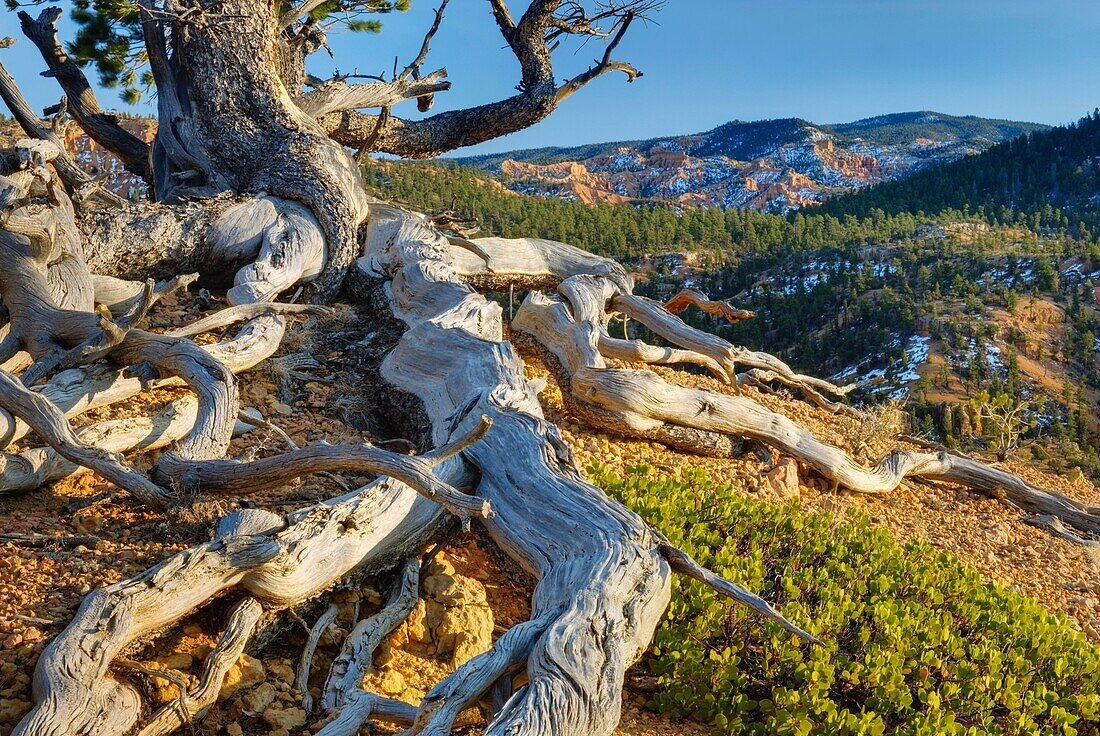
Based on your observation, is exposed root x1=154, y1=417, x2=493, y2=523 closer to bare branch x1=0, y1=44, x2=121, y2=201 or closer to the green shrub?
the green shrub

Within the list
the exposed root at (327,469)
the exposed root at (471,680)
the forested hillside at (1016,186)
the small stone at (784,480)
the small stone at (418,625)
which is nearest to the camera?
the exposed root at (471,680)

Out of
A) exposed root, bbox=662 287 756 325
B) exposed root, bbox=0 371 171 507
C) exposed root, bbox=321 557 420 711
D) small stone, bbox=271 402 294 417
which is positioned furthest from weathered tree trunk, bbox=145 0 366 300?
exposed root, bbox=321 557 420 711

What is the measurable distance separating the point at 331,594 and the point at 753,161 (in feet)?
574

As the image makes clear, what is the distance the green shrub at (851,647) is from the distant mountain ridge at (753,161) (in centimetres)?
12235

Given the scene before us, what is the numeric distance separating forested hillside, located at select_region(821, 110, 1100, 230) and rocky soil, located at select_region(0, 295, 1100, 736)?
80451mm

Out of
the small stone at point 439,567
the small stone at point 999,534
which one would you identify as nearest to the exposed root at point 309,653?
the small stone at point 439,567

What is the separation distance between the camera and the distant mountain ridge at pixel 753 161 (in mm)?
146750

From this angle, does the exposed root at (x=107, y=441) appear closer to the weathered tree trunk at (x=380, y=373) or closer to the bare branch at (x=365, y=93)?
the weathered tree trunk at (x=380, y=373)

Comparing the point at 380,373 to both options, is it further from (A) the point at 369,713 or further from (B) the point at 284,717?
(A) the point at 369,713

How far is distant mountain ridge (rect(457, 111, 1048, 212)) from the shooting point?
14675 centimetres

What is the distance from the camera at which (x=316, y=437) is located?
4.14m

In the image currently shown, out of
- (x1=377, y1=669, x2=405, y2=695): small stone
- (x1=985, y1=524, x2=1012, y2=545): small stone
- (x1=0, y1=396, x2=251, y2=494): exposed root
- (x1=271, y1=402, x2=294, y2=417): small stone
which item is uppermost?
(x1=0, y1=396, x2=251, y2=494): exposed root

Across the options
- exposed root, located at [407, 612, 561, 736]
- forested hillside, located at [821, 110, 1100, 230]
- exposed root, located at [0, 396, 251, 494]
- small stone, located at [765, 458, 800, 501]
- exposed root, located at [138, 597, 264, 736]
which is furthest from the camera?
forested hillside, located at [821, 110, 1100, 230]

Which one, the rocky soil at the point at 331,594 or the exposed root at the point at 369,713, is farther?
the rocky soil at the point at 331,594
